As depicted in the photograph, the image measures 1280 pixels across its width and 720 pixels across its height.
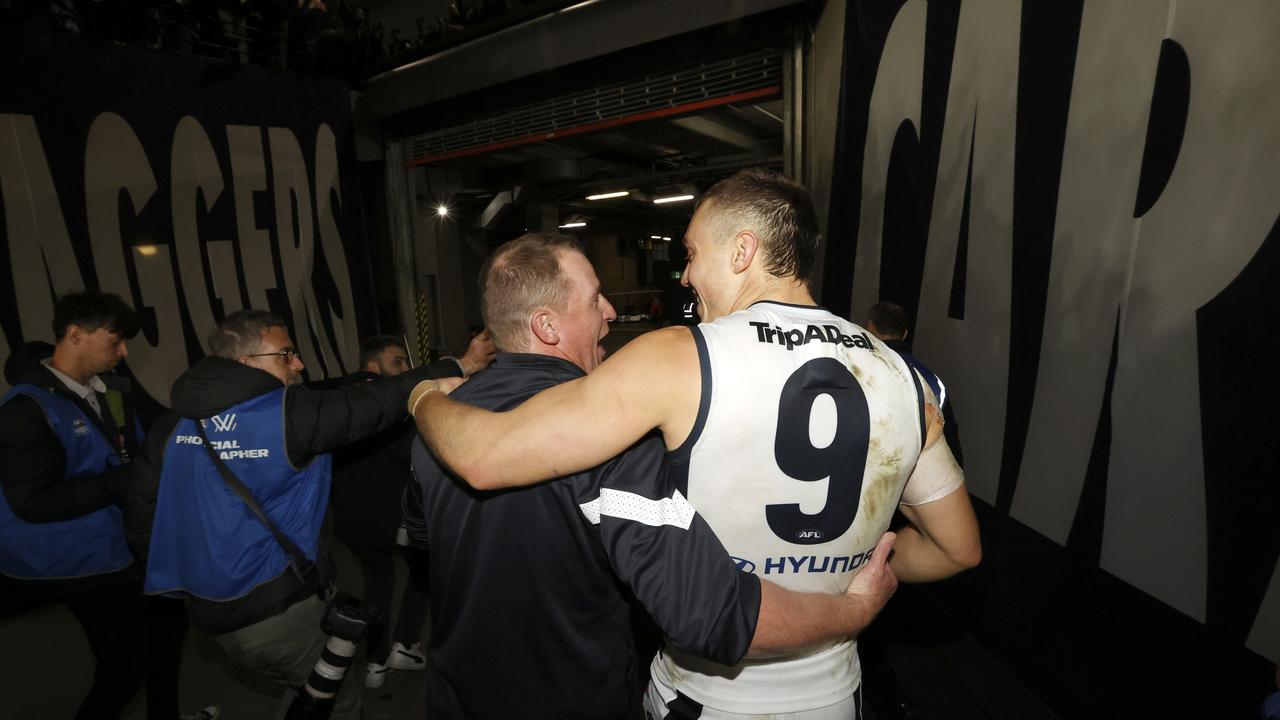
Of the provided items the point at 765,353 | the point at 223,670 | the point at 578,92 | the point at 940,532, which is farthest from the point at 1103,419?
the point at 578,92

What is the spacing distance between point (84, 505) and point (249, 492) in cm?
100

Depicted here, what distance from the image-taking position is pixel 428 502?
1.33m

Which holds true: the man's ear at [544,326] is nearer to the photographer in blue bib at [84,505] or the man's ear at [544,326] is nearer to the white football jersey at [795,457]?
the white football jersey at [795,457]

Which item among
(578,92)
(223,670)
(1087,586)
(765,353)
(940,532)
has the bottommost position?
(223,670)

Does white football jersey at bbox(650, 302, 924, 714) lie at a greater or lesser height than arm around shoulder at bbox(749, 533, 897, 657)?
greater

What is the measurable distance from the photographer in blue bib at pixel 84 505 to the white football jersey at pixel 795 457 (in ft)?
8.43

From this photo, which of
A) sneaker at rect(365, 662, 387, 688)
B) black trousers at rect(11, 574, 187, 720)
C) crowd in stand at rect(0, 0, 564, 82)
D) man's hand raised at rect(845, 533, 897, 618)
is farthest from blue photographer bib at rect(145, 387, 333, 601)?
crowd in stand at rect(0, 0, 564, 82)

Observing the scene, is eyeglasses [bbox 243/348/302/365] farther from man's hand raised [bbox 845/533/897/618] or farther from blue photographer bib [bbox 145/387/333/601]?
man's hand raised [bbox 845/533/897/618]

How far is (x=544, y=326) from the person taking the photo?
1.29 meters

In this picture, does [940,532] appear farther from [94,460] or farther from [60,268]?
[60,268]

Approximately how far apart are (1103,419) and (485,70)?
725 centimetres

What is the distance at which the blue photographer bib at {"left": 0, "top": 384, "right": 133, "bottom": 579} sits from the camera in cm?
226

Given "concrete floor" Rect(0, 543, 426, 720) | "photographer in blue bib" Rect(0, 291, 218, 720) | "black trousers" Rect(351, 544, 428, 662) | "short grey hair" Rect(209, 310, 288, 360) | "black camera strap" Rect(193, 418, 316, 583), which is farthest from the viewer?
"black trousers" Rect(351, 544, 428, 662)

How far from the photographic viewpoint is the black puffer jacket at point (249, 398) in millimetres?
1907
